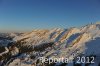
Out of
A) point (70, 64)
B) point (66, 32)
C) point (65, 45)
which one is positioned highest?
point (66, 32)

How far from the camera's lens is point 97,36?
110 m

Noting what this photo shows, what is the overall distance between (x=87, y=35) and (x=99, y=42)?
18.1 metres

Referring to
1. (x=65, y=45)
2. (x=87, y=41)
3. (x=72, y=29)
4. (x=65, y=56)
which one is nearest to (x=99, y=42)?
(x=87, y=41)

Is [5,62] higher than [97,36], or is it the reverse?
[97,36]

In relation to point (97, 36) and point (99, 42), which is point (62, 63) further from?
point (97, 36)

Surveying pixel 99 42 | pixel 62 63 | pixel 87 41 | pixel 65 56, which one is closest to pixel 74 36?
pixel 87 41

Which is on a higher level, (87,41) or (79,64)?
(87,41)

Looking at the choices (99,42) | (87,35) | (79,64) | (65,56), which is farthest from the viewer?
(87,35)

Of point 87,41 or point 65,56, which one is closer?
point 65,56

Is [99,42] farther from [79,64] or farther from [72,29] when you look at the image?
[72,29]

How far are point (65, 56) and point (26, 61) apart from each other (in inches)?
572

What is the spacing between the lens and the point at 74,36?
12838 centimetres

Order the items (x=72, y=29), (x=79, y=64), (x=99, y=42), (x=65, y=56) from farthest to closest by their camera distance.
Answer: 1. (x=72, y=29)
2. (x=99, y=42)
3. (x=65, y=56)
4. (x=79, y=64)

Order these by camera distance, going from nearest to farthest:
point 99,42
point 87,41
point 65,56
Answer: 1. point 65,56
2. point 99,42
3. point 87,41
